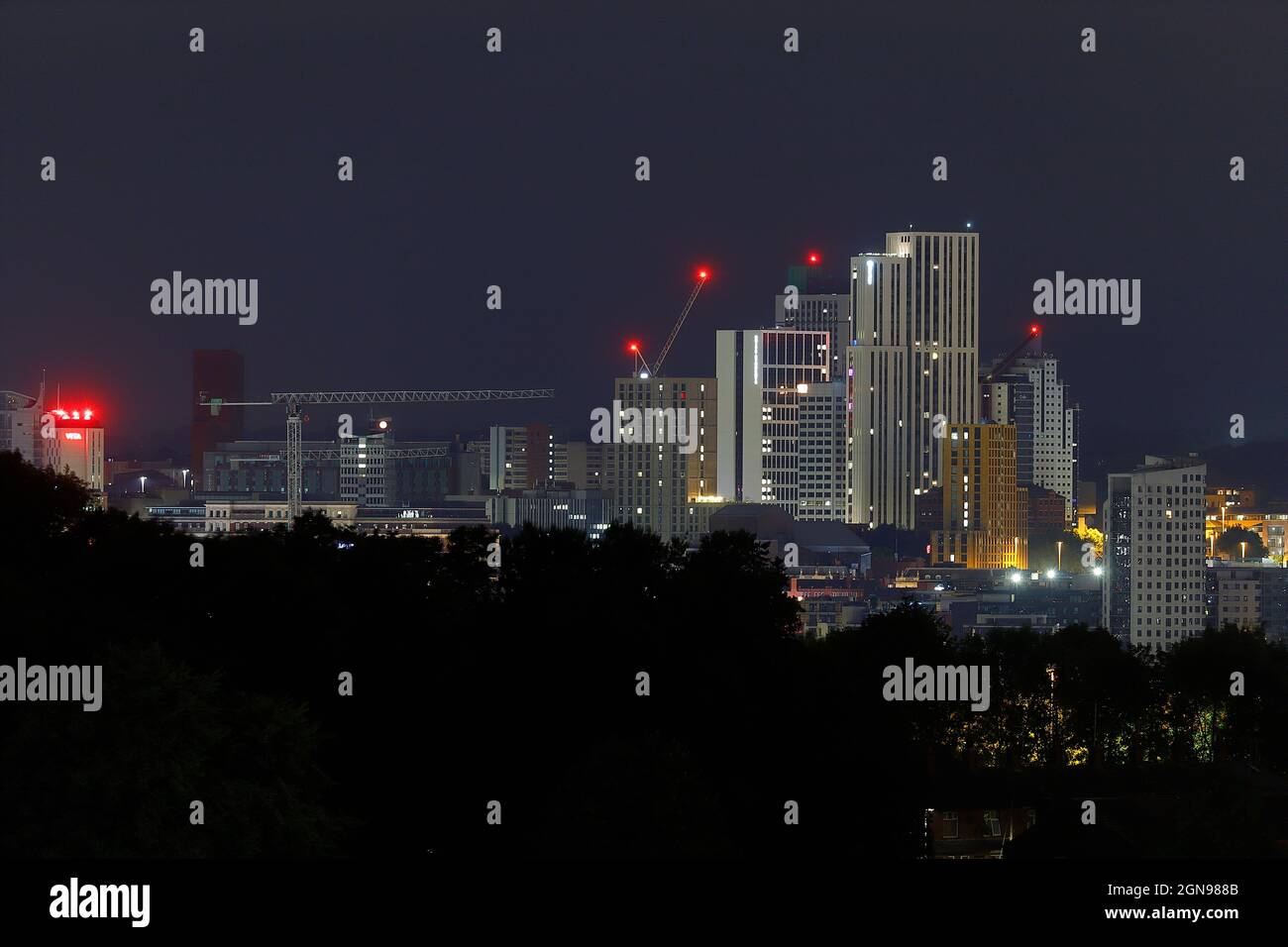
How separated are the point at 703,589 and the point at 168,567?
805cm

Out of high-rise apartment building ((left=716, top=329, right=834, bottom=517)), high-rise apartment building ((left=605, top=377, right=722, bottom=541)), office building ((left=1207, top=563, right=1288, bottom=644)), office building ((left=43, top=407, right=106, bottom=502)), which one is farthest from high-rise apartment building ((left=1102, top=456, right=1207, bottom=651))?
high-rise apartment building ((left=716, top=329, right=834, bottom=517))

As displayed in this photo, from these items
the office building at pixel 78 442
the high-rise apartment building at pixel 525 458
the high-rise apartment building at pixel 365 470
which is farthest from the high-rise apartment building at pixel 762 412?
the office building at pixel 78 442

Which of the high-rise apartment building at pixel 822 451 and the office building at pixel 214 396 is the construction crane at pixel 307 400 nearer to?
the office building at pixel 214 396

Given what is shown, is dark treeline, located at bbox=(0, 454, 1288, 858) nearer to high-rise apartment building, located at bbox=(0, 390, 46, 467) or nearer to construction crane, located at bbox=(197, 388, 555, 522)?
high-rise apartment building, located at bbox=(0, 390, 46, 467)

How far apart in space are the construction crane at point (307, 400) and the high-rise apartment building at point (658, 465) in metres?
8.03

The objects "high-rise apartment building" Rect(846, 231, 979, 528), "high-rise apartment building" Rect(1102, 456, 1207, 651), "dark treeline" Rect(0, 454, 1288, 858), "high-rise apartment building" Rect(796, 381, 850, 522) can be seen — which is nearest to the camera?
"dark treeline" Rect(0, 454, 1288, 858)

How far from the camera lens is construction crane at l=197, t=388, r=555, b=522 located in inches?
5763

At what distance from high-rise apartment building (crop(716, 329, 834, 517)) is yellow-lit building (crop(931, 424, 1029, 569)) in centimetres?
A: 1339

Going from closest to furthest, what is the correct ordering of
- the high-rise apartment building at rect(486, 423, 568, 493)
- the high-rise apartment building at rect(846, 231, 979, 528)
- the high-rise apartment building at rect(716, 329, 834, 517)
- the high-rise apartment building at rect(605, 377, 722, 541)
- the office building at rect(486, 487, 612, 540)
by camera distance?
1. the office building at rect(486, 487, 612, 540)
2. the high-rise apartment building at rect(605, 377, 722, 541)
3. the high-rise apartment building at rect(486, 423, 568, 493)
4. the high-rise apartment building at rect(716, 329, 834, 517)
5. the high-rise apartment building at rect(846, 231, 979, 528)

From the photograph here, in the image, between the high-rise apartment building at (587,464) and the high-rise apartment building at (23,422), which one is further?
the high-rise apartment building at (587,464)

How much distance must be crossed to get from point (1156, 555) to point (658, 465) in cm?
4760

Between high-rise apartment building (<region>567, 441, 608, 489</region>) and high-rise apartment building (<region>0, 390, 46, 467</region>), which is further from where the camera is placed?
high-rise apartment building (<region>567, 441, 608, 489</region>)

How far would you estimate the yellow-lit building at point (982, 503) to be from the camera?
160875 millimetres

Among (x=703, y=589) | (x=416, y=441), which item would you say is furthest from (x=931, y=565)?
(x=703, y=589)
